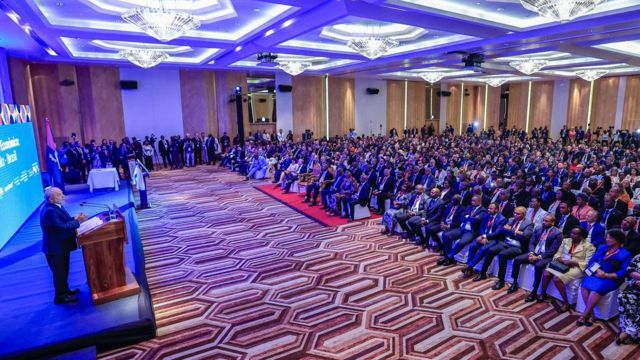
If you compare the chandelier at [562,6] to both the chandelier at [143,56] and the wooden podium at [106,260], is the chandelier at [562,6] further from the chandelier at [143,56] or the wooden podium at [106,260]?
the chandelier at [143,56]

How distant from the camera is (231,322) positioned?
4.00m

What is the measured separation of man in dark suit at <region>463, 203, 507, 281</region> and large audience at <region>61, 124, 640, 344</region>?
1 cm

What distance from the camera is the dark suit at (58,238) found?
12.3 feet

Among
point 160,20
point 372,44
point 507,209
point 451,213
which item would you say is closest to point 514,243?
point 507,209

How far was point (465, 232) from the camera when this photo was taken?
5.51m

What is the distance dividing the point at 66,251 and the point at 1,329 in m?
0.84

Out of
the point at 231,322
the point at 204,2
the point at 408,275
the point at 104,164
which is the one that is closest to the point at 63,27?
the point at 204,2

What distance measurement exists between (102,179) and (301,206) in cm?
562

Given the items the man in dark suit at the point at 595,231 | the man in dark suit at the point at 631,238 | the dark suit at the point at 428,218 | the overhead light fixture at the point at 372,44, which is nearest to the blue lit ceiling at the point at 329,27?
the overhead light fixture at the point at 372,44

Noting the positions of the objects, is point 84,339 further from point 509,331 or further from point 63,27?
point 63,27

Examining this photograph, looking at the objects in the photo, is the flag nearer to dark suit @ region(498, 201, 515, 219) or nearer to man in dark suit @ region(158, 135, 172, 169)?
man in dark suit @ region(158, 135, 172, 169)

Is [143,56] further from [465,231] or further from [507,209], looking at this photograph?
[507,209]

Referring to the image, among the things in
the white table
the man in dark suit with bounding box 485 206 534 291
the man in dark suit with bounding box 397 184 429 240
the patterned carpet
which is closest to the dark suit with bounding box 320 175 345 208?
the patterned carpet

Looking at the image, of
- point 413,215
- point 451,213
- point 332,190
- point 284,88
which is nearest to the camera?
point 451,213
